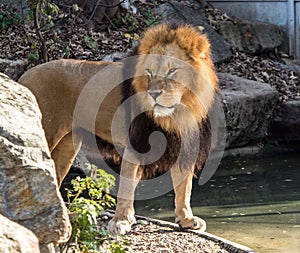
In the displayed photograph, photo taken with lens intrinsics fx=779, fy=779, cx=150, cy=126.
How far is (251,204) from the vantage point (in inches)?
265

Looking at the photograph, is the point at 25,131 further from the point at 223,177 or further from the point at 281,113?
the point at 281,113

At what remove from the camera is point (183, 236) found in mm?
4934

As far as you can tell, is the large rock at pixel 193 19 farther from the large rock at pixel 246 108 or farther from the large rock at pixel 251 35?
the large rock at pixel 246 108

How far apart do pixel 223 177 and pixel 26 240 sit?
19.2ft

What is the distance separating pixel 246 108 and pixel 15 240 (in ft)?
23.4

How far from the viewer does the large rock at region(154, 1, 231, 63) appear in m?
11.0

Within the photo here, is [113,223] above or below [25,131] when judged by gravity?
below

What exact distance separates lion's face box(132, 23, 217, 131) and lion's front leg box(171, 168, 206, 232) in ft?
1.34

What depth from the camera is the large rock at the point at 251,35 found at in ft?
38.6

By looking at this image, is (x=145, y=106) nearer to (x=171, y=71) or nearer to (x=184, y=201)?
(x=171, y=71)

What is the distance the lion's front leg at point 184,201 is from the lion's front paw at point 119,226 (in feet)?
1.27

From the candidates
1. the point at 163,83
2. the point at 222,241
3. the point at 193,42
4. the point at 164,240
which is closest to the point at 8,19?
the point at 193,42

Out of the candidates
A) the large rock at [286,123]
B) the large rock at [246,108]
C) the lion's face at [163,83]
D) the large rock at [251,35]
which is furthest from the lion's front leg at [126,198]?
the large rock at [251,35]

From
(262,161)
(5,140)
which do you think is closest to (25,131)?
(5,140)
